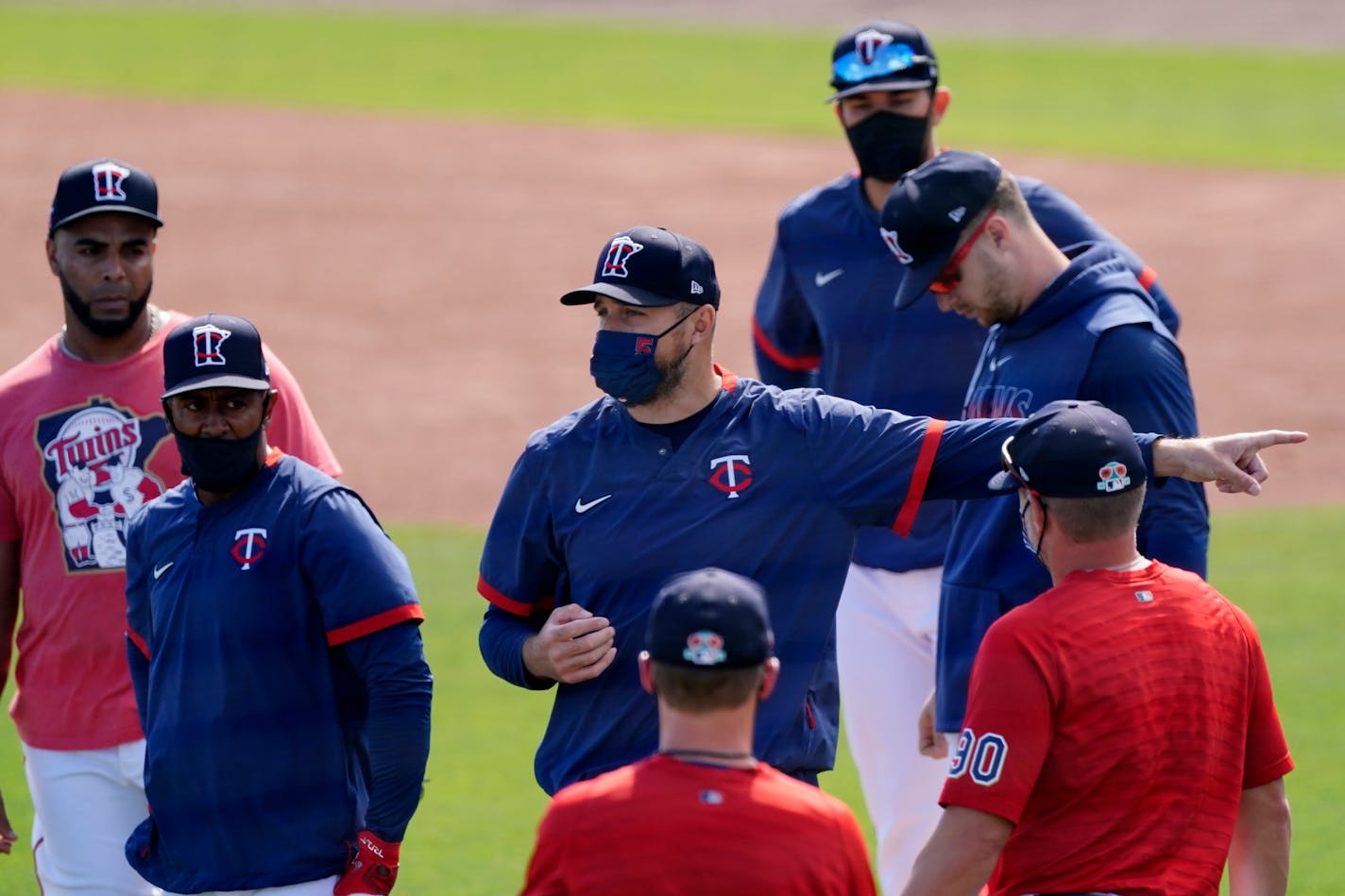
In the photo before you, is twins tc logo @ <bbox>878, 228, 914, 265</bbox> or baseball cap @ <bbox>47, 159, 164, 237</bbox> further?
baseball cap @ <bbox>47, 159, 164, 237</bbox>

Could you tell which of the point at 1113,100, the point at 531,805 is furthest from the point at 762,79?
the point at 531,805

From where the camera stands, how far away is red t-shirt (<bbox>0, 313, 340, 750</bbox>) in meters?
4.84

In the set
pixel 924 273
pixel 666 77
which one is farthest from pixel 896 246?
pixel 666 77

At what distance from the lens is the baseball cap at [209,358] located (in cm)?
414

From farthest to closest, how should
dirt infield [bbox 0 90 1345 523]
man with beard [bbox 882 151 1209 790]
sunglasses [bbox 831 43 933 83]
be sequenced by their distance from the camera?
dirt infield [bbox 0 90 1345 523]
sunglasses [bbox 831 43 933 83]
man with beard [bbox 882 151 1209 790]

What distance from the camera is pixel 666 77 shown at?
28.4 meters

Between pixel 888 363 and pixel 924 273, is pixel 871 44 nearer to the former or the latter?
pixel 888 363

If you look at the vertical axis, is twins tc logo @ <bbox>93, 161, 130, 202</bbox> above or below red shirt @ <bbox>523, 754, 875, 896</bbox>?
above

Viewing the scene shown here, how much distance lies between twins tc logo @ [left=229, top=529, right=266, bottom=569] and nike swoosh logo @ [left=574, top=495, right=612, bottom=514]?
2.33 ft

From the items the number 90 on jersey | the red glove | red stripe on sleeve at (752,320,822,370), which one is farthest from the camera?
red stripe on sleeve at (752,320,822,370)

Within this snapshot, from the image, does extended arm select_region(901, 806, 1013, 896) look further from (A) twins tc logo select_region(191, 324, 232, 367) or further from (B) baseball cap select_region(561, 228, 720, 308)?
(A) twins tc logo select_region(191, 324, 232, 367)

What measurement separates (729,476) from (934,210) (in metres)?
0.91

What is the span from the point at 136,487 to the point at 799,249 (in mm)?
2071

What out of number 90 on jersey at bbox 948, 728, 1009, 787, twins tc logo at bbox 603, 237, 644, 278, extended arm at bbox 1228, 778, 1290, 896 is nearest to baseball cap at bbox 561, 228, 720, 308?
twins tc logo at bbox 603, 237, 644, 278
